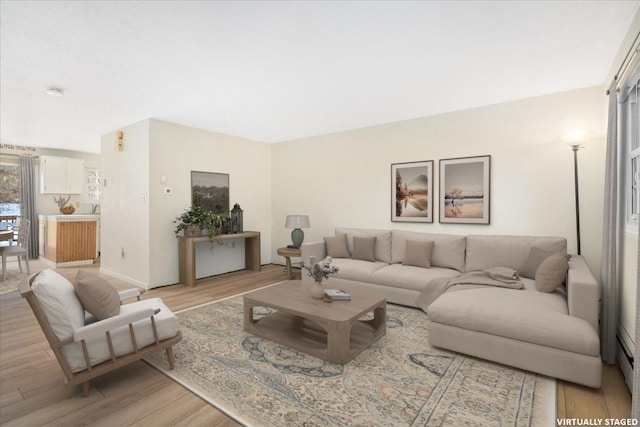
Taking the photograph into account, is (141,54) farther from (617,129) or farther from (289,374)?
(617,129)

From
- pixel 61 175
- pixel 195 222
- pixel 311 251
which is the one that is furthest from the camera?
pixel 61 175

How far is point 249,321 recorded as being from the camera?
3020 millimetres

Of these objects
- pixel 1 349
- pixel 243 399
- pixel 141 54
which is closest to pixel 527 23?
pixel 141 54

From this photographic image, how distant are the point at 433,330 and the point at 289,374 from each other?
1295 millimetres

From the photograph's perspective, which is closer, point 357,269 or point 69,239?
point 357,269

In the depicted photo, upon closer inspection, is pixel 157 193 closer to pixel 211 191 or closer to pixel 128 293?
pixel 211 191

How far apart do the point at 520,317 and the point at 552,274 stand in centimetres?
89

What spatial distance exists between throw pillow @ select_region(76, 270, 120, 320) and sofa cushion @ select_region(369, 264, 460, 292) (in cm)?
283

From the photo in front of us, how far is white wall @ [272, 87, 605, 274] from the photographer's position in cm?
352

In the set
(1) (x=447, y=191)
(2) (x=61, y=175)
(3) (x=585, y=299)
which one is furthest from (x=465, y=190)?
(2) (x=61, y=175)

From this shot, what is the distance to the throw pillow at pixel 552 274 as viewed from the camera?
2.88 m

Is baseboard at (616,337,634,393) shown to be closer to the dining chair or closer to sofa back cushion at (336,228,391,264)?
sofa back cushion at (336,228,391,264)

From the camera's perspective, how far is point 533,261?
11.0ft

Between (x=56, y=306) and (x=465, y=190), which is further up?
(x=465, y=190)
